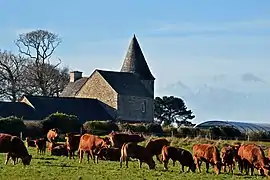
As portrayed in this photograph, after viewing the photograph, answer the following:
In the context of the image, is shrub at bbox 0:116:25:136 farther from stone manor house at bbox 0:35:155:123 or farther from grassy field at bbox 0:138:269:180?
grassy field at bbox 0:138:269:180

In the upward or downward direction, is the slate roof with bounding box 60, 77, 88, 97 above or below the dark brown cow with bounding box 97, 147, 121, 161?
above

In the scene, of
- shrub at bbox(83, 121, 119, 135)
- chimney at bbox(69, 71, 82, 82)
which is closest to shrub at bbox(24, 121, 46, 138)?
shrub at bbox(83, 121, 119, 135)

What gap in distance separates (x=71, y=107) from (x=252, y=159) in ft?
219

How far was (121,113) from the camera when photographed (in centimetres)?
9694

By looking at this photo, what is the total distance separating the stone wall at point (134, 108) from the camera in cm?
9675

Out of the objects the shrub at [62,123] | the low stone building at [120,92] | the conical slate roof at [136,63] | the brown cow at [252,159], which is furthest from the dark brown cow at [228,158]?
the conical slate roof at [136,63]

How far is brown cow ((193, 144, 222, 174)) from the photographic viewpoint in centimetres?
2802

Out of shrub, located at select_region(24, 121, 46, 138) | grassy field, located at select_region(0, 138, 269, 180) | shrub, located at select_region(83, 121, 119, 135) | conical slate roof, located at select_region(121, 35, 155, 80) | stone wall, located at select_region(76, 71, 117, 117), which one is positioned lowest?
grassy field, located at select_region(0, 138, 269, 180)

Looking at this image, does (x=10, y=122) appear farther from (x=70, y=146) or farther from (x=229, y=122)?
(x=229, y=122)

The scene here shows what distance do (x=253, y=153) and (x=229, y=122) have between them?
61061 mm

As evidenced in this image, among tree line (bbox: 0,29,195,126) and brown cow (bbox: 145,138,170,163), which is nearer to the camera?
brown cow (bbox: 145,138,170,163)

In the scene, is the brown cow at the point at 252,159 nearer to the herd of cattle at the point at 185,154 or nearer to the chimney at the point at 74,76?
the herd of cattle at the point at 185,154

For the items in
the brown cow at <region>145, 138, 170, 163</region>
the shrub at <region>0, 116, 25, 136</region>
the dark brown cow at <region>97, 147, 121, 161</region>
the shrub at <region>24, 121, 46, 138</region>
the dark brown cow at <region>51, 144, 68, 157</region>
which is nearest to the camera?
the dark brown cow at <region>97, 147, 121, 161</region>

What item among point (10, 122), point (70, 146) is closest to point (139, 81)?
point (10, 122)
